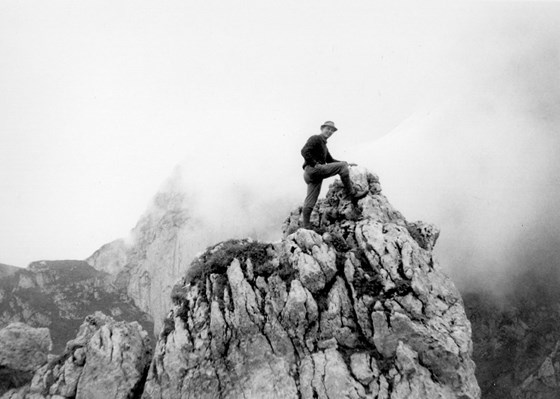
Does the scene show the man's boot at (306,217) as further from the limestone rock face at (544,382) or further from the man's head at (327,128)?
the limestone rock face at (544,382)

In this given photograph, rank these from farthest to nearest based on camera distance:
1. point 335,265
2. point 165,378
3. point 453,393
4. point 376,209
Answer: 1. point 376,209
2. point 335,265
3. point 165,378
4. point 453,393

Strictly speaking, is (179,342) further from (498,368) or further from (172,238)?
(172,238)

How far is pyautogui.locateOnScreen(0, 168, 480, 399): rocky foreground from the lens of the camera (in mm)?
11930

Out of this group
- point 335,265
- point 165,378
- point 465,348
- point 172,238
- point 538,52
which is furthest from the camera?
point 172,238

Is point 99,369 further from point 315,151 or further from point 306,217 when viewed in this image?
point 315,151

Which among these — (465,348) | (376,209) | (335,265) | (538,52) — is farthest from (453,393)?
(538,52)

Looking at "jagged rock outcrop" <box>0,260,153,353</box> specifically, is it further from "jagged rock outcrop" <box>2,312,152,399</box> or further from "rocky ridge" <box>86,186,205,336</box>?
"jagged rock outcrop" <box>2,312,152,399</box>

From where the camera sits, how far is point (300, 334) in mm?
13234

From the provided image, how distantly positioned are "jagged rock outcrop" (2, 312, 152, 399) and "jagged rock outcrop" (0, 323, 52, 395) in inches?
25.9

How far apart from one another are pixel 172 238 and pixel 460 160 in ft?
351

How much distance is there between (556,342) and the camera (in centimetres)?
5103

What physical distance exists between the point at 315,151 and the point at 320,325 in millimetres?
8193

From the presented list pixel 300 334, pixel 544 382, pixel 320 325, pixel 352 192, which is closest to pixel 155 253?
pixel 544 382

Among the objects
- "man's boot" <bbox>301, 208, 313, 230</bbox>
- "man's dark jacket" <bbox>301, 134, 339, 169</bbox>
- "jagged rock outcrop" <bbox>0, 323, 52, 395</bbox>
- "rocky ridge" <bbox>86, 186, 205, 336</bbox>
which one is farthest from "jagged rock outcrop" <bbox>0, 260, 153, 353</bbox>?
"man's dark jacket" <bbox>301, 134, 339, 169</bbox>
